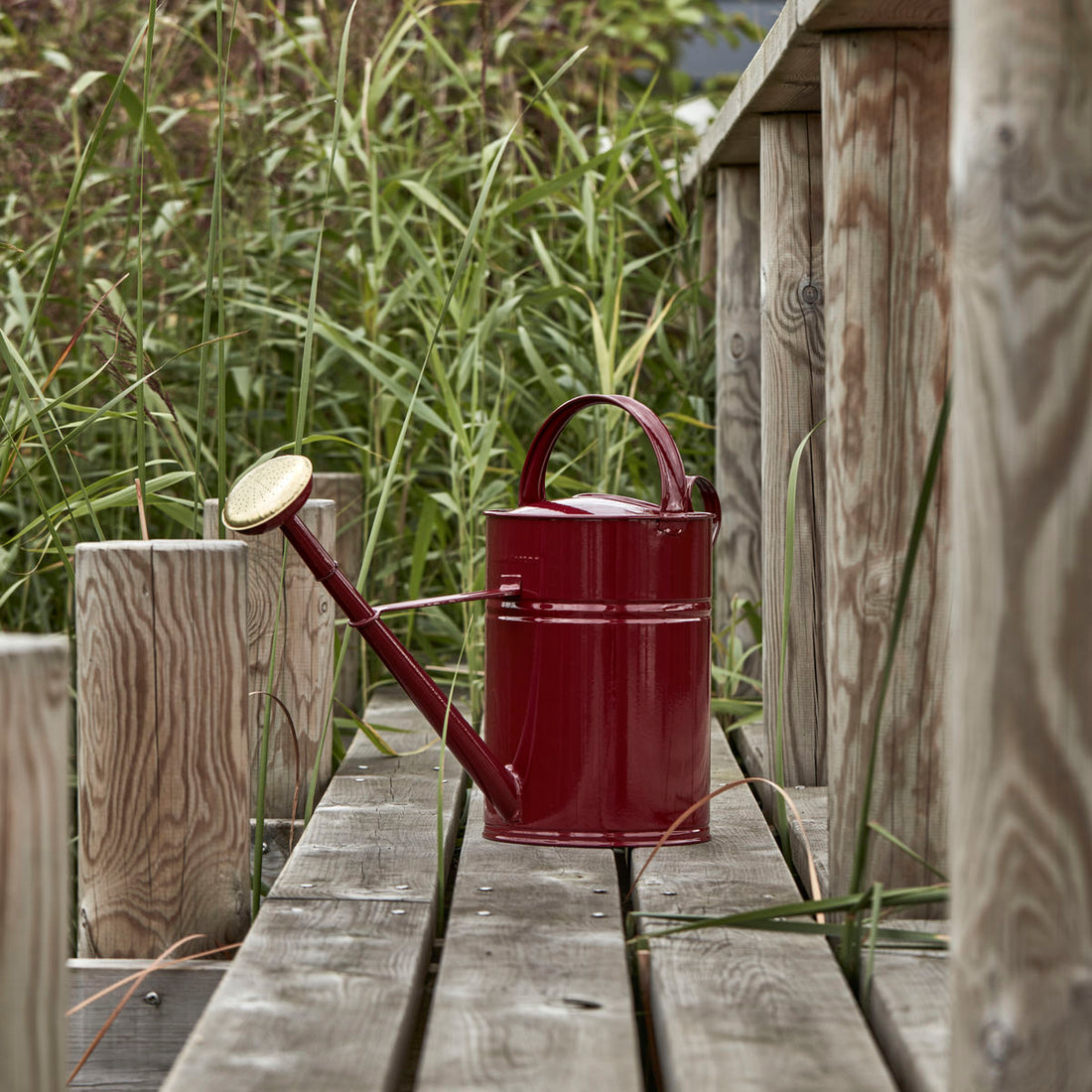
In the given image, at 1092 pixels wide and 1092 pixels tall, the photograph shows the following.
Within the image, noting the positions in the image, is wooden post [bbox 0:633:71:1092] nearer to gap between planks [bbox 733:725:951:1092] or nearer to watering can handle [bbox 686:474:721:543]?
gap between planks [bbox 733:725:951:1092]

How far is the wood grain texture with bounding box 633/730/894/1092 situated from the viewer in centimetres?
113

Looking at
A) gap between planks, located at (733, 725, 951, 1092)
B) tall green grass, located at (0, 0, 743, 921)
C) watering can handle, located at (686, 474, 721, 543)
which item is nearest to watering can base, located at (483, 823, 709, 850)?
gap between planks, located at (733, 725, 951, 1092)

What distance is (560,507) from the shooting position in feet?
5.93

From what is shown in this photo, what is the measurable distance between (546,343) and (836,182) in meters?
1.52

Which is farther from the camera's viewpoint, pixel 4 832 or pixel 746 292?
pixel 746 292

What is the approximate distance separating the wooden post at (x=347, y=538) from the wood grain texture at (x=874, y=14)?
141 cm

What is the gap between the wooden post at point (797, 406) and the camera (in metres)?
2.18

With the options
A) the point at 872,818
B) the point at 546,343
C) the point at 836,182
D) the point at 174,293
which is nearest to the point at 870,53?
the point at 836,182

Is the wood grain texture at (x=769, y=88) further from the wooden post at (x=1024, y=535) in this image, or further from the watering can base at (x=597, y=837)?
the watering can base at (x=597, y=837)

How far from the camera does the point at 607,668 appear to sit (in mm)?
1764

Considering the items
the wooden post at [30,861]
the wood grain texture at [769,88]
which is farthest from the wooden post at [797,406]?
the wooden post at [30,861]

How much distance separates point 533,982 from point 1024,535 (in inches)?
24.1

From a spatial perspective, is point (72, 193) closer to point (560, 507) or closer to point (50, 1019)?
point (560, 507)

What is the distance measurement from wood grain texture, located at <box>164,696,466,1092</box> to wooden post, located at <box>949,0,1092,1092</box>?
0.46 metres
